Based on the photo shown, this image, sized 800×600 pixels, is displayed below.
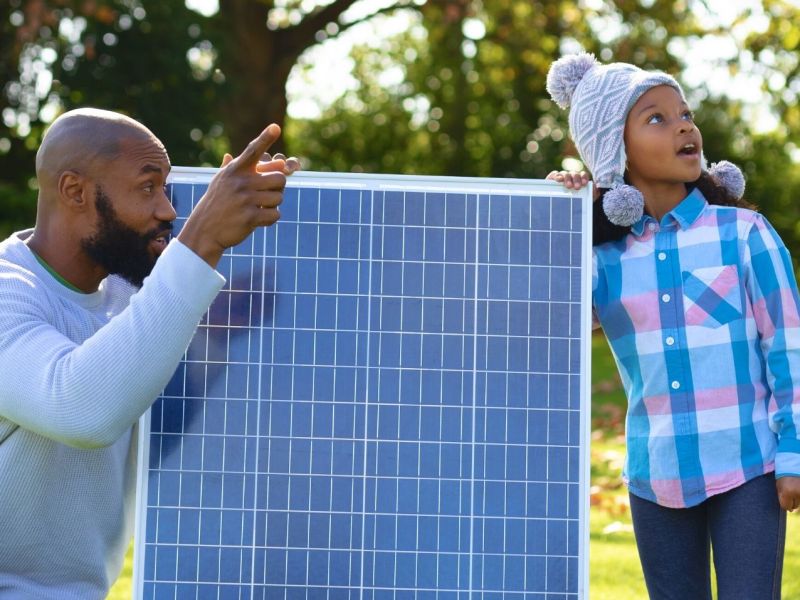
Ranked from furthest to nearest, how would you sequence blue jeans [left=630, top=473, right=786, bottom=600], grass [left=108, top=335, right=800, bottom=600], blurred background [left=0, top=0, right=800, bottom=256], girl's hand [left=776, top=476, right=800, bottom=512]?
1. blurred background [left=0, top=0, right=800, bottom=256]
2. grass [left=108, top=335, right=800, bottom=600]
3. blue jeans [left=630, top=473, right=786, bottom=600]
4. girl's hand [left=776, top=476, right=800, bottom=512]

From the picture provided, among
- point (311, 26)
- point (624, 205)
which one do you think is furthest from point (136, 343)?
point (311, 26)

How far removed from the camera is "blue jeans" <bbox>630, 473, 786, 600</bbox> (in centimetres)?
407

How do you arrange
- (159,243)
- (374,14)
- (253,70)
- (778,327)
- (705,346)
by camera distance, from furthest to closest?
(374,14), (253,70), (705,346), (778,327), (159,243)

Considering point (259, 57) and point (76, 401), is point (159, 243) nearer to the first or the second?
point (76, 401)

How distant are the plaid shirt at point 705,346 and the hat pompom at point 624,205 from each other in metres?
0.12

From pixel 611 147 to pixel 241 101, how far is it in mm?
15307

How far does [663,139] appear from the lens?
4320 mm

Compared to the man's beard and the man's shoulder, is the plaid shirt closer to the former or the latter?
the man's beard

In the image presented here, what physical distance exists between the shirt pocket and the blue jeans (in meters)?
0.57

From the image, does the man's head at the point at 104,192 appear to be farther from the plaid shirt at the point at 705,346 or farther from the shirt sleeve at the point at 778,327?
the shirt sleeve at the point at 778,327

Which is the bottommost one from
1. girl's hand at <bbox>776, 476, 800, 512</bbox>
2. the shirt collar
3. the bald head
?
girl's hand at <bbox>776, 476, 800, 512</bbox>

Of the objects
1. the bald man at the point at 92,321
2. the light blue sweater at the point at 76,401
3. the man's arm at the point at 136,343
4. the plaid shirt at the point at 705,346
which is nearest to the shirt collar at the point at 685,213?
the plaid shirt at the point at 705,346

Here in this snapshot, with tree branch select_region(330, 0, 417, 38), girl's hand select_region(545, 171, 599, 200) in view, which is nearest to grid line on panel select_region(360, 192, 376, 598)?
girl's hand select_region(545, 171, 599, 200)

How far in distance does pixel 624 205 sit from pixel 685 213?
0.85 feet
